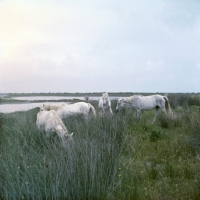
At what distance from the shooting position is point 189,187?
3.88m

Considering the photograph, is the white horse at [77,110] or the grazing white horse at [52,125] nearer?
the grazing white horse at [52,125]

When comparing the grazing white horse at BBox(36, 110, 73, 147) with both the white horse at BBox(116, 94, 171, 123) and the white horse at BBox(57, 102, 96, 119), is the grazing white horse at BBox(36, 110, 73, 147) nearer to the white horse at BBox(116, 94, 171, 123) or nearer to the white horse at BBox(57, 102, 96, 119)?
the white horse at BBox(57, 102, 96, 119)

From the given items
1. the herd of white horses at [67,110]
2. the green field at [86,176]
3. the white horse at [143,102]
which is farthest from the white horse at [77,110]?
the green field at [86,176]

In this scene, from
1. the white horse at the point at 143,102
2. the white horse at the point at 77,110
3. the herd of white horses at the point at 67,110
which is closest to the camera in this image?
the herd of white horses at the point at 67,110

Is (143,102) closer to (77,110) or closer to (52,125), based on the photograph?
(77,110)

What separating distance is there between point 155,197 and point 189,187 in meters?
0.64

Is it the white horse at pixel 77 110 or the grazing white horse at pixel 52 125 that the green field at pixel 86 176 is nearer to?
the grazing white horse at pixel 52 125

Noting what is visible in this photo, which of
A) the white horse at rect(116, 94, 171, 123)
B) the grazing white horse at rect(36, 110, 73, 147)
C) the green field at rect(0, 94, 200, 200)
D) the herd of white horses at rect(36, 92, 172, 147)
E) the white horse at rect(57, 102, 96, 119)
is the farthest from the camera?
the white horse at rect(116, 94, 171, 123)

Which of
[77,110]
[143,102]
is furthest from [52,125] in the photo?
[143,102]

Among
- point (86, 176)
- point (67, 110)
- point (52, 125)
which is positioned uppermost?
point (67, 110)

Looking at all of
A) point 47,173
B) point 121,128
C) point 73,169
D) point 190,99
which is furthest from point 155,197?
point 190,99

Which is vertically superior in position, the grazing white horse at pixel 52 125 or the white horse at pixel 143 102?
the white horse at pixel 143 102

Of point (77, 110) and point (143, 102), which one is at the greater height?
point (143, 102)

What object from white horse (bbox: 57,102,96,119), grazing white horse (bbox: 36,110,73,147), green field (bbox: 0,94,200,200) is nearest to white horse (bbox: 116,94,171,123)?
white horse (bbox: 57,102,96,119)
